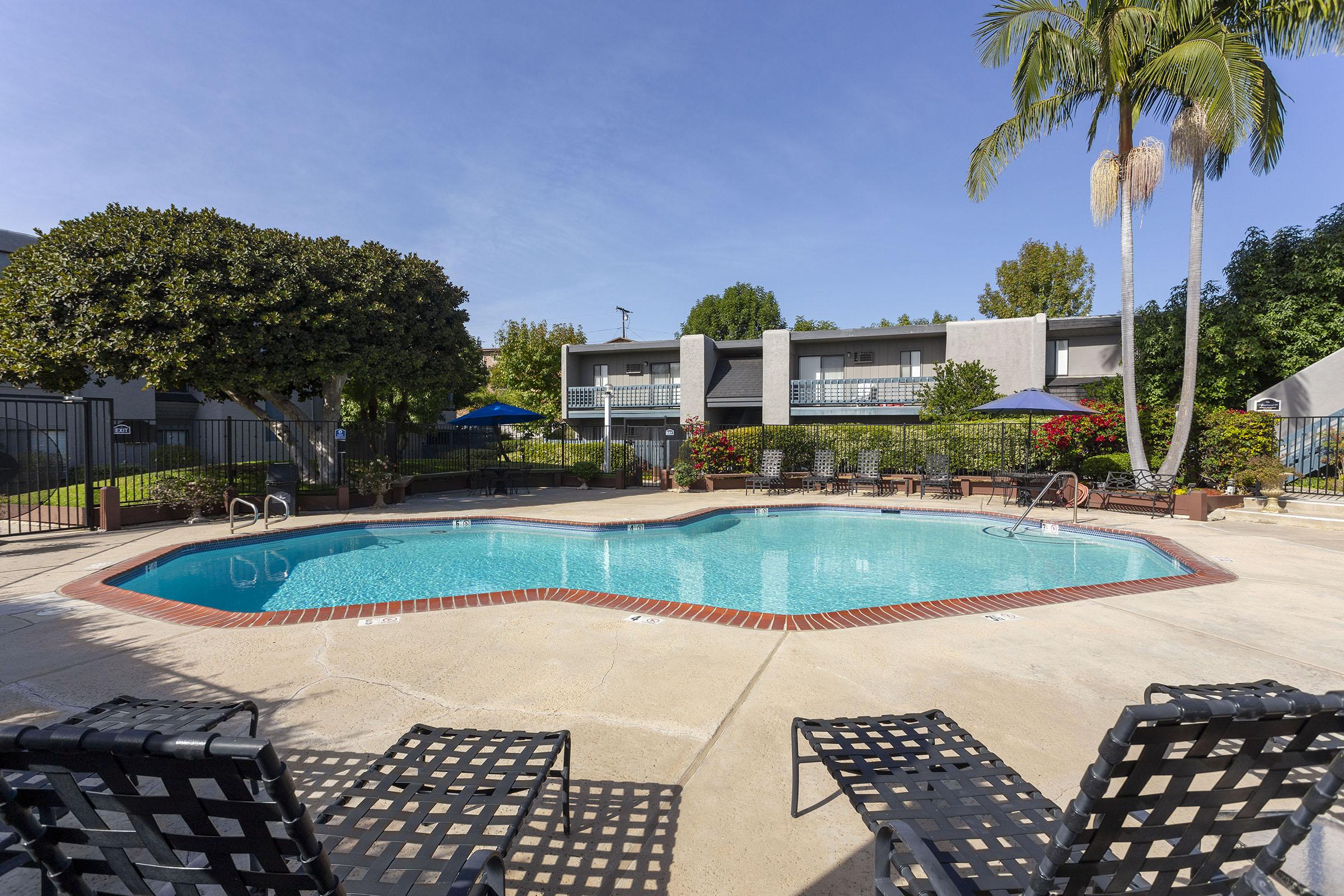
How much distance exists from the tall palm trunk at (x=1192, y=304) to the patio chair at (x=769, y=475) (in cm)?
890

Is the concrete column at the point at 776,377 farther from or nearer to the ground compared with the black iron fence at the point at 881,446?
farther from the ground

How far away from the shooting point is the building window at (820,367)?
26406mm

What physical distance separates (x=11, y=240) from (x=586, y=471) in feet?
63.9

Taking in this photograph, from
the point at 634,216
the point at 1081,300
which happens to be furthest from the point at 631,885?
the point at 1081,300

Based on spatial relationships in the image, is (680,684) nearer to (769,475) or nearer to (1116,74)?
(769,475)

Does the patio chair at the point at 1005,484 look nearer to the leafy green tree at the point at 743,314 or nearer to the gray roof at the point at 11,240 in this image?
the gray roof at the point at 11,240

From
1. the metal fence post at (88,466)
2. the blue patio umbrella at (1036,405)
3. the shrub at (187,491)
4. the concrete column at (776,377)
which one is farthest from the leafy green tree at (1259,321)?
the metal fence post at (88,466)

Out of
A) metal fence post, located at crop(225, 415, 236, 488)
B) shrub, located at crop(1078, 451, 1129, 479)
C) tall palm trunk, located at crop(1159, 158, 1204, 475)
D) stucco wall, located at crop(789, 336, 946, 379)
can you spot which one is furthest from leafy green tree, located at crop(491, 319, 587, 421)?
tall palm trunk, located at crop(1159, 158, 1204, 475)

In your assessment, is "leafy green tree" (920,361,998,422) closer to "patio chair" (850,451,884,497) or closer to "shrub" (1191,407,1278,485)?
"patio chair" (850,451,884,497)

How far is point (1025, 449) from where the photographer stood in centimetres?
1586

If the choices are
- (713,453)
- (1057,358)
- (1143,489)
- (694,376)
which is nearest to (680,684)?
(1143,489)

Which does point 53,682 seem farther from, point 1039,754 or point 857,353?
point 857,353

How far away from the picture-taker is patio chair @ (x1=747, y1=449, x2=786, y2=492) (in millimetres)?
17188

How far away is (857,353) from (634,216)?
11.0 metres
